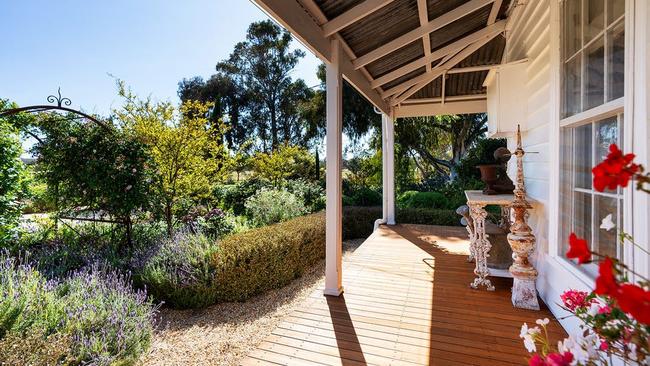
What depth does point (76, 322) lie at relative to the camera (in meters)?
2.24

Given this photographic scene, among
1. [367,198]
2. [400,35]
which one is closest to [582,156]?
[400,35]

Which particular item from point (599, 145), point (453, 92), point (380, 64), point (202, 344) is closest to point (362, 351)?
point (202, 344)

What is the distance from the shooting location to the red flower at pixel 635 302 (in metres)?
0.58

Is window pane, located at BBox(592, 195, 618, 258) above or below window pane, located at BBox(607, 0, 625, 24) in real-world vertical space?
below

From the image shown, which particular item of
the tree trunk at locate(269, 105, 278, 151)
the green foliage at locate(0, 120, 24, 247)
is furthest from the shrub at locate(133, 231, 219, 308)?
the tree trunk at locate(269, 105, 278, 151)

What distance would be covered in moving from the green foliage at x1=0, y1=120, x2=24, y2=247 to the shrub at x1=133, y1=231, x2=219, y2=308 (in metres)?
1.94

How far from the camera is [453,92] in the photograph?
20.5 feet

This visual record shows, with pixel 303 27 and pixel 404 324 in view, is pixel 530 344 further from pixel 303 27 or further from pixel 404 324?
pixel 303 27

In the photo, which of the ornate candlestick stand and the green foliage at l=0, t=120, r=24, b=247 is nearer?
the ornate candlestick stand

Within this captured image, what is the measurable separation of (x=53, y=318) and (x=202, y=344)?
1.10 m

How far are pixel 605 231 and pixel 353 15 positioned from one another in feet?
7.81

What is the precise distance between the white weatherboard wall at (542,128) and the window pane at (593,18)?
1.39 feet

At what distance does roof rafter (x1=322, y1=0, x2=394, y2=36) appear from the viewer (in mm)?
2564

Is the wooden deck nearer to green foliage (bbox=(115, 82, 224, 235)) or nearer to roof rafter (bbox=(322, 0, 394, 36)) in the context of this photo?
roof rafter (bbox=(322, 0, 394, 36))
